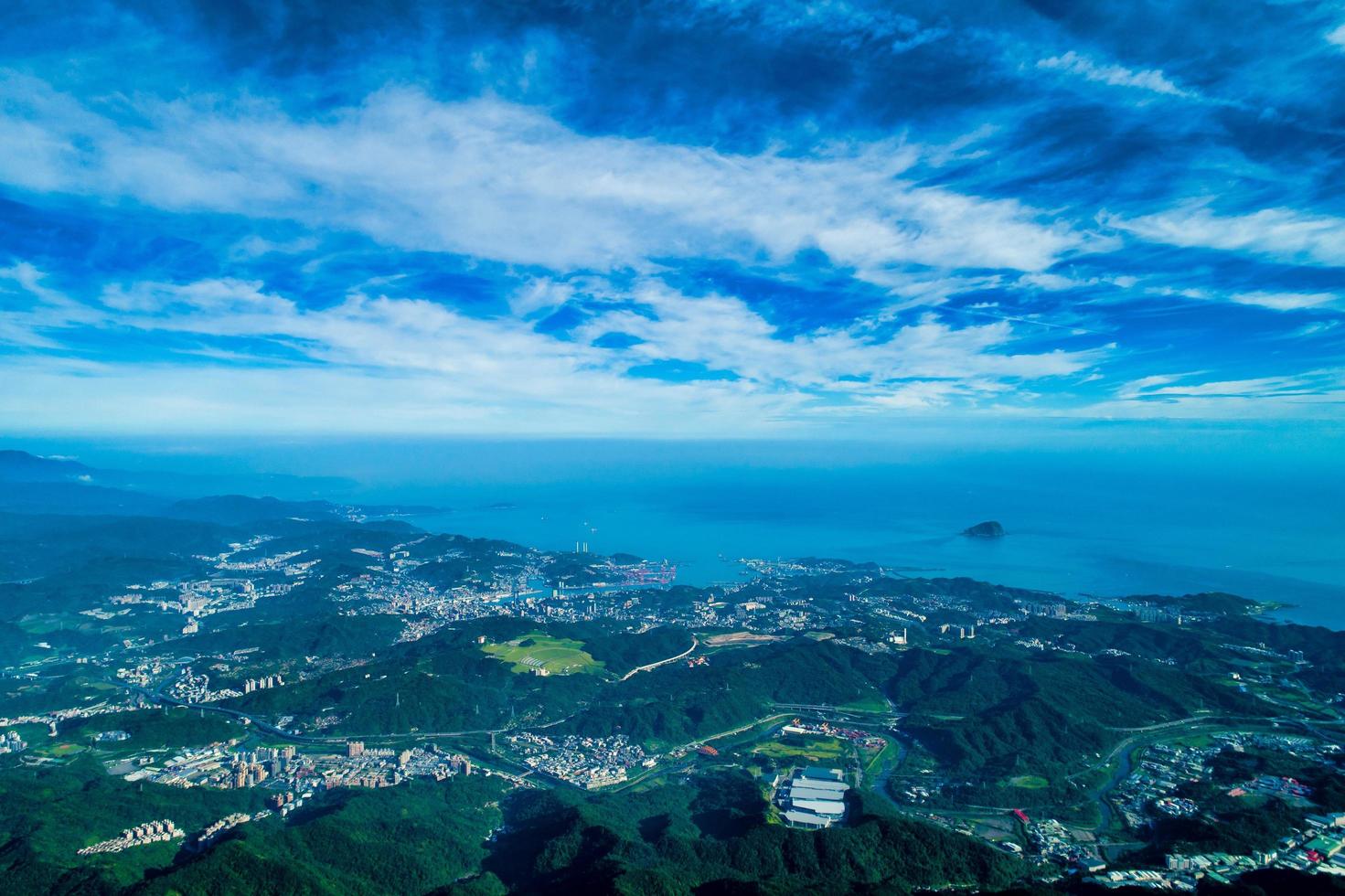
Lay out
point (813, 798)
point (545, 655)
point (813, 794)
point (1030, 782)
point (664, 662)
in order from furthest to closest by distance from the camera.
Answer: point (545, 655) < point (664, 662) < point (1030, 782) < point (813, 794) < point (813, 798)

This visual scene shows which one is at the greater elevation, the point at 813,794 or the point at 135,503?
the point at 135,503

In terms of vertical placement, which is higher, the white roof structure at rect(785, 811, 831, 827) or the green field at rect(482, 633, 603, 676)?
the white roof structure at rect(785, 811, 831, 827)

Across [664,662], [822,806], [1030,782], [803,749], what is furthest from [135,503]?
[1030,782]

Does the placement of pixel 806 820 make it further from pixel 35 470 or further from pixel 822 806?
pixel 35 470

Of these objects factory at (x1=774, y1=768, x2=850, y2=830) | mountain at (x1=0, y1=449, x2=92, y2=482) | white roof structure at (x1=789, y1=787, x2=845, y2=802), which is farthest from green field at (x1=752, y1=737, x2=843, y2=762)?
mountain at (x1=0, y1=449, x2=92, y2=482)

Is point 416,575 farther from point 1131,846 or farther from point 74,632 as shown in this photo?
point 1131,846

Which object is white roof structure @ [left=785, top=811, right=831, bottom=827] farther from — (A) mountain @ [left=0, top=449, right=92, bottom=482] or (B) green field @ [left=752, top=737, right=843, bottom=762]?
(A) mountain @ [left=0, top=449, right=92, bottom=482]

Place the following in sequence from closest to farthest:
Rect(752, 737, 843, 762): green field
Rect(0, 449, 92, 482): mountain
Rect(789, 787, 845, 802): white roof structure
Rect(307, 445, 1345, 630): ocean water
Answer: Rect(789, 787, 845, 802): white roof structure < Rect(752, 737, 843, 762): green field < Rect(307, 445, 1345, 630): ocean water < Rect(0, 449, 92, 482): mountain

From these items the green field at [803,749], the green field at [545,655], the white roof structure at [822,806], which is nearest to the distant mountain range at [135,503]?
the green field at [545,655]

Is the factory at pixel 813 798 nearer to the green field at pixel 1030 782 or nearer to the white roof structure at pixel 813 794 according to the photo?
the white roof structure at pixel 813 794
